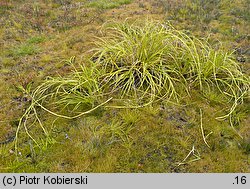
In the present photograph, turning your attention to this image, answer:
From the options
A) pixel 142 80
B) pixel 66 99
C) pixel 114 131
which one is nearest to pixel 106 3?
pixel 142 80

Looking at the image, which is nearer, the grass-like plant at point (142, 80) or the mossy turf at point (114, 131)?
the mossy turf at point (114, 131)

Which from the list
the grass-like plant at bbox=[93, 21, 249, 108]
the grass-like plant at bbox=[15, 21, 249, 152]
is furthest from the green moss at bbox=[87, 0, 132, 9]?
the grass-like plant at bbox=[93, 21, 249, 108]

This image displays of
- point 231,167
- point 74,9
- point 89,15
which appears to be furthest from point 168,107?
point 74,9

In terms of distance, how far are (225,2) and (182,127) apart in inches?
227

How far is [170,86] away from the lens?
5.09 metres

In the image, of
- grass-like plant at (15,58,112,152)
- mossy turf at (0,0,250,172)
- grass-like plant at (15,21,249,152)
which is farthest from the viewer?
grass-like plant at (15,21,249,152)

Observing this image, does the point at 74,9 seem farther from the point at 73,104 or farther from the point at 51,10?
the point at 73,104

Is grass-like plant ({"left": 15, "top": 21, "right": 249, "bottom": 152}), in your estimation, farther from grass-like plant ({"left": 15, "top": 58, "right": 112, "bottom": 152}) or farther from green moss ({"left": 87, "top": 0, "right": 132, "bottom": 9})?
green moss ({"left": 87, "top": 0, "right": 132, "bottom": 9})

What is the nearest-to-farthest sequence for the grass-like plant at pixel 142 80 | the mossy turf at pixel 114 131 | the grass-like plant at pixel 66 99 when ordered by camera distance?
1. the mossy turf at pixel 114 131
2. the grass-like plant at pixel 66 99
3. the grass-like plant at pixel 142 80

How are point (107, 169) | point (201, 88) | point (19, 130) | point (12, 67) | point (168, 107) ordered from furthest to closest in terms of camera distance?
1. point (12, 67)
2. point (201, 88)
3. point (168, 107)
4. point (19, 130)
5. point (107, 169)

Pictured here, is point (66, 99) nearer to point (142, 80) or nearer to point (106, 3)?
point (142, 80)

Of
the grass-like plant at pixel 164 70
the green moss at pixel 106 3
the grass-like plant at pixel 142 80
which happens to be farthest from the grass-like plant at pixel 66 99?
the green moss at pixel 106 3

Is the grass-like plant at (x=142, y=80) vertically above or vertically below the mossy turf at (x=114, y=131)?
above

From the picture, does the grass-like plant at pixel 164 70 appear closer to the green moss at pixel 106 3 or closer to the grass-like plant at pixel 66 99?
the grass-like plant at pixel 66 99
